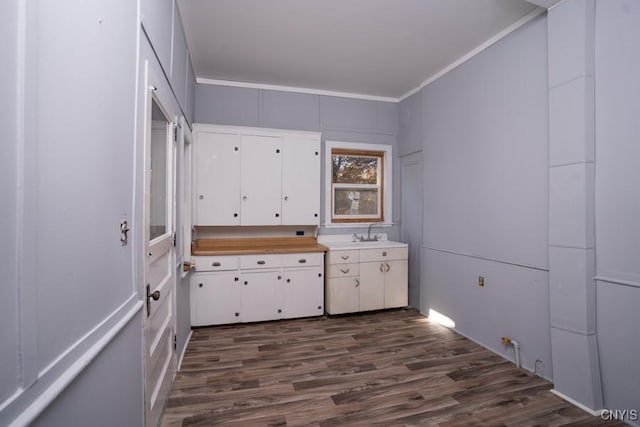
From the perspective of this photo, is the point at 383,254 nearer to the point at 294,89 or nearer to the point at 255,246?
the point at 255,246

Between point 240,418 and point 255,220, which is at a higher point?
point 255,220

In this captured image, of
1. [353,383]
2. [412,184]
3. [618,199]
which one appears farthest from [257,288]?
[618,199]

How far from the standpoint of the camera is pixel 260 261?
3574mm

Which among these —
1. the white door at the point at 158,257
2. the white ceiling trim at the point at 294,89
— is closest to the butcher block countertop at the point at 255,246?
the white door at the point at 158,257

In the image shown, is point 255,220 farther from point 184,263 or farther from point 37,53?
point 37,53

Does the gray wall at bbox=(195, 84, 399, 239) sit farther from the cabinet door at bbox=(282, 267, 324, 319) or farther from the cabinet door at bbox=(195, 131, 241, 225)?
the cabinet door at bbox=(282, 267, 324, 319)

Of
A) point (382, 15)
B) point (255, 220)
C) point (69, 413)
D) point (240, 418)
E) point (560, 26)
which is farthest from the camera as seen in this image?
point (255, 220)

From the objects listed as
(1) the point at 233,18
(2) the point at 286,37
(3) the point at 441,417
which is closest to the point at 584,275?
(3) the point at 441,417

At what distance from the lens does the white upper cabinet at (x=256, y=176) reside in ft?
11.7

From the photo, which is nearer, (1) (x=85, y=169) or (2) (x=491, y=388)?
(1) (x=85, y=169)

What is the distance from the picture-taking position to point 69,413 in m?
0.82

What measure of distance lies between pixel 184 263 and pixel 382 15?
117 inches

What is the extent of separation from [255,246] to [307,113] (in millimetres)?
2014

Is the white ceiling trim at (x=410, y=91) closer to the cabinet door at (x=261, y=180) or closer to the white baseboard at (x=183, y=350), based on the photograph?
the cabinet door at (x=261, y=180)
